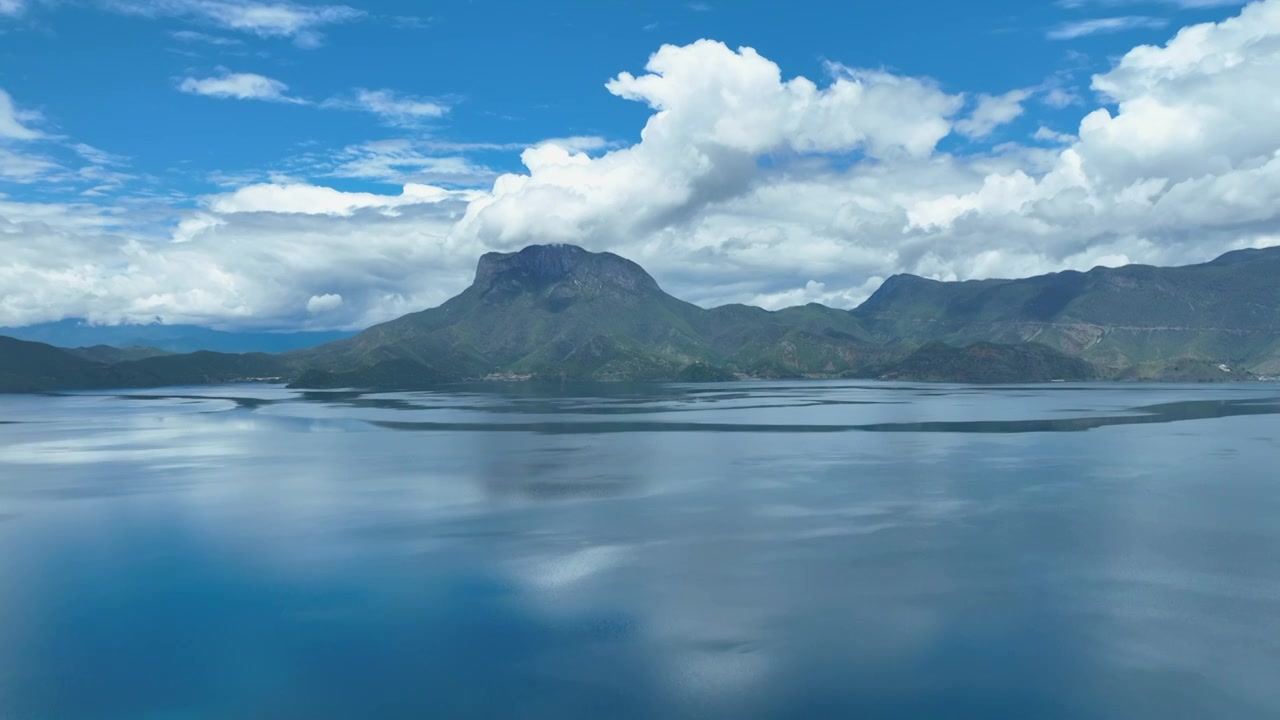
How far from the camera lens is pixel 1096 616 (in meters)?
33.8

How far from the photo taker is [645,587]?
38.5 meters

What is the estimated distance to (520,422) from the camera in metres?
137

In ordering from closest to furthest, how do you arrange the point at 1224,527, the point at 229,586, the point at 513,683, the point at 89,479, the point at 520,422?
the point at 513,683 → the point at 229,586 → the point at 1224,527 → the point at 89,479 → the point at 520,422

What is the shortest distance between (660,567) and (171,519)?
36704 millimetres

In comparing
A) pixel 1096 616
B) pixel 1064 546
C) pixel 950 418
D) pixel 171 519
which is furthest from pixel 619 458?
pixel 950 418

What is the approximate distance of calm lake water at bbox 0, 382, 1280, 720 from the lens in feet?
88.9

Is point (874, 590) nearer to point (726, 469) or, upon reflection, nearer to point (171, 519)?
point (726, 469)

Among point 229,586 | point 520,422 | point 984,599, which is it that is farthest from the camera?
point 520,422

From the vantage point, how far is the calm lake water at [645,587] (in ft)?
88.9

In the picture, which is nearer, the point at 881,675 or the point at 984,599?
the point at 881,675

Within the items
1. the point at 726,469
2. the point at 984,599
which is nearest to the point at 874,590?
the point at 984,599

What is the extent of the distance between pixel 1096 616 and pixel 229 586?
40089 mm

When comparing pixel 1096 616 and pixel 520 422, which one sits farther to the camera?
pixel 520 422

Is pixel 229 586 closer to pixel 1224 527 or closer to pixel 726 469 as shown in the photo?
pixel 726 469
